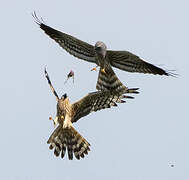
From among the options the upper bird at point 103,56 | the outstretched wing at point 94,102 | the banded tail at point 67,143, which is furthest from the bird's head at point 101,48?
the banded tail at point 67,143

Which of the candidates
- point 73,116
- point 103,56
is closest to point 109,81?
point 103,56

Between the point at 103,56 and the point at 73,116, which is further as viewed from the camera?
the point at 103,56

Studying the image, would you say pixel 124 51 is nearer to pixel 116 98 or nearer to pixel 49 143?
pixel 116 98

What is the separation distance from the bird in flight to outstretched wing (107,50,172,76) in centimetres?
87

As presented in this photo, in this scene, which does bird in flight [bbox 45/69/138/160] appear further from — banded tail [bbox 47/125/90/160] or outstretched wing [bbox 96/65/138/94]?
outstretched wing [bbox 96/65/138/94]

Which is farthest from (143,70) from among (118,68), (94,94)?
(94,94)

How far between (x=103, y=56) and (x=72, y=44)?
3.81 feet

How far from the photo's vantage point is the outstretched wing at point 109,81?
1777 cm

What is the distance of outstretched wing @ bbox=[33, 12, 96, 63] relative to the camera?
18.5m

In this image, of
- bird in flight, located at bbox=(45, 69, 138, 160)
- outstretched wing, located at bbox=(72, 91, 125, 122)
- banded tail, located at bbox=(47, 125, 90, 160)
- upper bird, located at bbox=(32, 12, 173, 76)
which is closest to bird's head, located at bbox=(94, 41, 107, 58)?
upper bird, located at bbox=(32, 12, 173, 76)

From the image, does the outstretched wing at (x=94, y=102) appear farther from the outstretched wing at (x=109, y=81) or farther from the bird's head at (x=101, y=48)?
the bird's head at (x=101, y=48)

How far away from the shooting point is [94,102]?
16.8m

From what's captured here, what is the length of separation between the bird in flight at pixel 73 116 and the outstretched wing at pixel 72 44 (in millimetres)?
1540

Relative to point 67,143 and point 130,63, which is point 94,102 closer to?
point 67,143
